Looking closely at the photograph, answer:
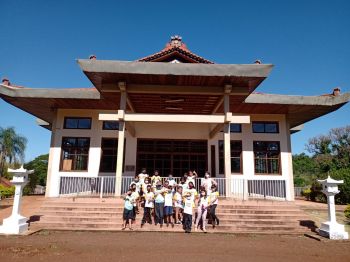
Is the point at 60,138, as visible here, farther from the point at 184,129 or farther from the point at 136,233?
the point at 136,233

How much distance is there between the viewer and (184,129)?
1286 cm

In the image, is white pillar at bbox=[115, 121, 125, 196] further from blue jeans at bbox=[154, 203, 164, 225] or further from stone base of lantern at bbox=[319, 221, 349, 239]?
stone base of lantern at bbox=[319, 221, 349, 239]

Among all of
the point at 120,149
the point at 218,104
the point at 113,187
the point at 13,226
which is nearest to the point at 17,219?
the point at 13,226

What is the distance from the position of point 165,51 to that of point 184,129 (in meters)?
3.82

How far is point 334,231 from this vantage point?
6.84 metres

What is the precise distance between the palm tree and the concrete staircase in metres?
20.1

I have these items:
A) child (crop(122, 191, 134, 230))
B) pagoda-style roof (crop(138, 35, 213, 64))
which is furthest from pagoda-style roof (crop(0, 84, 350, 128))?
child (crop(122, 191, 134, 230))

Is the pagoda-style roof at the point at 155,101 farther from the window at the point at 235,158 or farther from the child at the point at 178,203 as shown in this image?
the child at the point at 178,203

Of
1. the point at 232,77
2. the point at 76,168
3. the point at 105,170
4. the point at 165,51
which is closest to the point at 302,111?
the point at 232,77

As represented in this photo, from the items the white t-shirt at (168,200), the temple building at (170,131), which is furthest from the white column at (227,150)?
the white t-shirt at (168,200)

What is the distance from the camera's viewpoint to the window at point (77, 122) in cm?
1238

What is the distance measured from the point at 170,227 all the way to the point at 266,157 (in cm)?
682

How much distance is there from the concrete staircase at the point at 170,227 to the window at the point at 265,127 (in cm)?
470

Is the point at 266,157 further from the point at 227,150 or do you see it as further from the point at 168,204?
the point at 168,204
